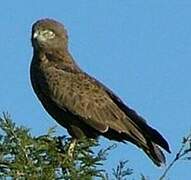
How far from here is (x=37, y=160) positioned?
16.7 feet

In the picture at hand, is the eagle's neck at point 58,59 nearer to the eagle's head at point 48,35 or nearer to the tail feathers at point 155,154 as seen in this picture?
the eagle's head at point 48,35

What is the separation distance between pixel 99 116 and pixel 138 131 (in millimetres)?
651

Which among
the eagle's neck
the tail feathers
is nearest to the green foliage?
the tail feathers

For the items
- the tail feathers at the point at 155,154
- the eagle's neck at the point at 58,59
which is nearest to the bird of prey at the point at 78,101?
the eagle's neck at the point at 58,59

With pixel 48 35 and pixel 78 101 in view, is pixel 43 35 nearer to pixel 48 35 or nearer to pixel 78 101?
pixel 48 35

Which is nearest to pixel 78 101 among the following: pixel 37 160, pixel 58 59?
pixel 58 59

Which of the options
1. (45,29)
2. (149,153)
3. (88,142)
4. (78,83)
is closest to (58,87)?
(78,83)

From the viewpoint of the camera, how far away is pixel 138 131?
27.3ft

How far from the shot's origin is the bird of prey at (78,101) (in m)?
8.52

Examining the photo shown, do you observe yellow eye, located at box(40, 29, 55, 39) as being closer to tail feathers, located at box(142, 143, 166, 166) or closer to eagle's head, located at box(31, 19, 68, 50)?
eagle's head, located at box(31, 19, 68, 50)

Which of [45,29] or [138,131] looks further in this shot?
[45,29]

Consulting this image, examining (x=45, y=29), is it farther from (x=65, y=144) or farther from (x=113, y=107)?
(x=65, y=144)

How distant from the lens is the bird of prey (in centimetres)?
852

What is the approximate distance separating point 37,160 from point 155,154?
2.70 m
